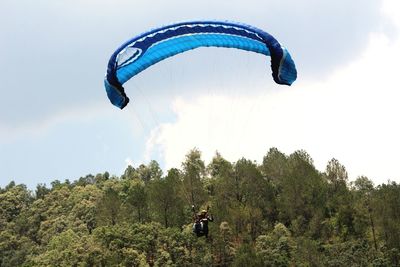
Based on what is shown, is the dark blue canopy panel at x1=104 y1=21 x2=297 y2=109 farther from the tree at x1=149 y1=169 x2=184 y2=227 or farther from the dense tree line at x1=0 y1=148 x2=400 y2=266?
the tree at x1=149 y1=169 x2=184 y2=227

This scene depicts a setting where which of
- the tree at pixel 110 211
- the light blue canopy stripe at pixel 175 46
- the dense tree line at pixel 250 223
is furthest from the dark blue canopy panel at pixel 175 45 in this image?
the tree at pixel 110 211

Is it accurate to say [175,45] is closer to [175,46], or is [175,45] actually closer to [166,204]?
[175,46]

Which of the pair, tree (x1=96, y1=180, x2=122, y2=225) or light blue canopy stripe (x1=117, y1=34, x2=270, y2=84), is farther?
tree (x1=96, y1=180, x2=122, y2=225)

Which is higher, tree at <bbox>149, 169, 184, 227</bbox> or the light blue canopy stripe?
tree at <bbox>149, 169, 184, 227</bbox>

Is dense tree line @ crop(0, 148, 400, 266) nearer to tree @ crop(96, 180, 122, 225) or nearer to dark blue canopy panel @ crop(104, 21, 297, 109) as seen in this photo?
tree @ crop(96, 180, 122, 225)

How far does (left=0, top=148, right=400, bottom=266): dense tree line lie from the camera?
6175 centimetres

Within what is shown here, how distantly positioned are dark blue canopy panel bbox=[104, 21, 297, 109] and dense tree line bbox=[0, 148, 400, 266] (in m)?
38.1

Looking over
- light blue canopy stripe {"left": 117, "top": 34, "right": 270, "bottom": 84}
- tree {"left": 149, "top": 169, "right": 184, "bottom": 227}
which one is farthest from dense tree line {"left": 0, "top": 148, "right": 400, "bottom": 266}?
light blue canopy stripe {"left": 117, "top": 34, "right": 270, "bottom": 84}

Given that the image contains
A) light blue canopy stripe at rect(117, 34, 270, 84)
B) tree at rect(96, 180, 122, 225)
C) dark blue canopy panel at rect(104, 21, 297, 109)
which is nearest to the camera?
dark blue canopy panel at rect(104, 21, 297, 109)

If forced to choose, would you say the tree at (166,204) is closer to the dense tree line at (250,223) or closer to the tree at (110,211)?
the dense tree line at (250,223)

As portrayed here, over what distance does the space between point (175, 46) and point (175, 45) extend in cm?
5

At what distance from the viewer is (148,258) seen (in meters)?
62.2

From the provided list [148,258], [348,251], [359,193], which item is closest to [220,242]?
[148,258]

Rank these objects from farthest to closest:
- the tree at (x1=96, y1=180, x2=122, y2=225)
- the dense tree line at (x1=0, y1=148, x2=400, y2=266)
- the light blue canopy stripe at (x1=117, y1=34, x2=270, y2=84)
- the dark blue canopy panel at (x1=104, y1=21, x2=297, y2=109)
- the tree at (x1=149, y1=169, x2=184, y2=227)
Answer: the tree at (x1=96, y1=180, x2=122, y2=225), the tree at (x1=149, y1=169, x2=184, y2=227), the dense tree line at (x1=0, y1=148, x2=400, y2=266), the light blue canopy stripe at (x1=117, y1=34, x2=270, y2=84), the dark blue canopy panel at (x1=104, y1=21, x2=297, y2=109)
